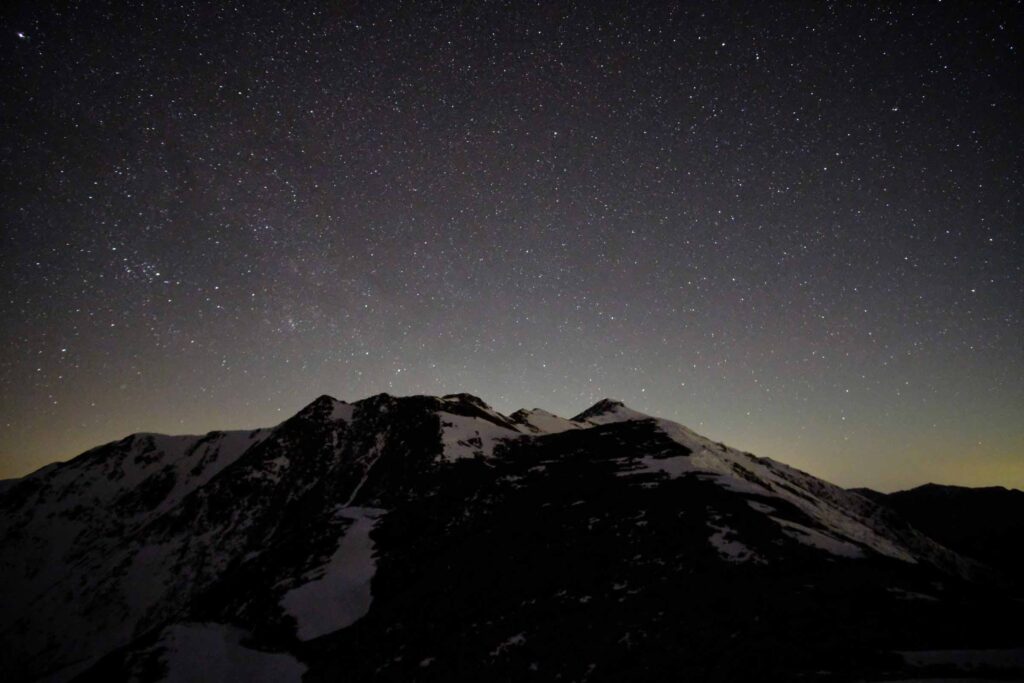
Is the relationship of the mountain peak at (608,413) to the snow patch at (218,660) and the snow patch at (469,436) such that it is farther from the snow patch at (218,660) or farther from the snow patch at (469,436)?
the snow patch at (218,660)

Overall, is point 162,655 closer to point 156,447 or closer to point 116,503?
point 116,503

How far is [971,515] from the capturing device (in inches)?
4134

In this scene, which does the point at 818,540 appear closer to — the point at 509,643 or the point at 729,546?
the point at 729,546

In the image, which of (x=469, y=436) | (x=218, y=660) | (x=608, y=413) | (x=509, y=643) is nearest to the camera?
(x=509, y=643)

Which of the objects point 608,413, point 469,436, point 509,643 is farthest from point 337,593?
point 608,413

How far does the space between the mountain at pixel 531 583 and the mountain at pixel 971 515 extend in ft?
128

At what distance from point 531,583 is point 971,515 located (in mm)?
131768

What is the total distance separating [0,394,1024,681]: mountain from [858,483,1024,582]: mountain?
3915cm

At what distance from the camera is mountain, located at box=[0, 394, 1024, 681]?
1608 cm

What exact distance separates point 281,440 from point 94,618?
106 feet

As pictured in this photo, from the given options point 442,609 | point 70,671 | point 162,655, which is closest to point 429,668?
point 442,609

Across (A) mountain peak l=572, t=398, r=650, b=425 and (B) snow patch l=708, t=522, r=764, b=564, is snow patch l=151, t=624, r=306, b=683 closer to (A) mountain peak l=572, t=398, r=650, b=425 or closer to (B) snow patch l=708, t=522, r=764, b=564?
(B) snow patch l=708, t=522, r=764, b=564

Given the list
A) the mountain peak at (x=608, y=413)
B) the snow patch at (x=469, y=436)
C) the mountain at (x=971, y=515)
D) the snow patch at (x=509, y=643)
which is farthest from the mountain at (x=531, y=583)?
the mountain at (x=971, y=515)

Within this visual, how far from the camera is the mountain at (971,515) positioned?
76.1 metres
